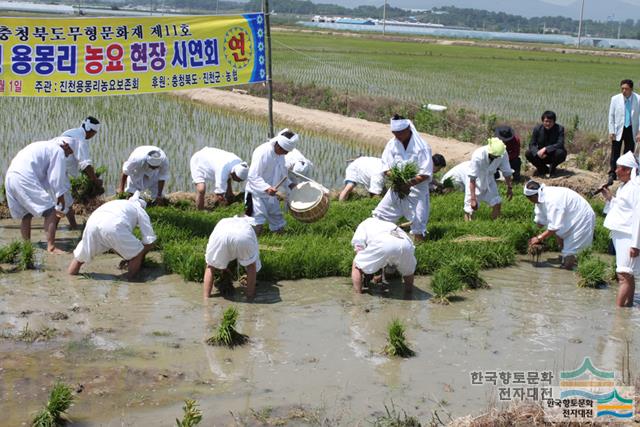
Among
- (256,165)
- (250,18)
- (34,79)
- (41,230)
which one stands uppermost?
(250,18)

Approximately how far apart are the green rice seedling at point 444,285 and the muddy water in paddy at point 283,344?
0.12 m

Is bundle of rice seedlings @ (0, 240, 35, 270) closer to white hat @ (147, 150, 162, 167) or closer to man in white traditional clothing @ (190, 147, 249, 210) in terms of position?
white hat @ (147, 150, 162, 167)

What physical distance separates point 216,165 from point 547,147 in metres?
5.07

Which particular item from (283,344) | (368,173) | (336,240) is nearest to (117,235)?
(283,344)

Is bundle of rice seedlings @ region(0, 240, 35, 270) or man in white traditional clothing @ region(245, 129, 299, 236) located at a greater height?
man in white traditional clothing @ region(245, 129, 299, 236)

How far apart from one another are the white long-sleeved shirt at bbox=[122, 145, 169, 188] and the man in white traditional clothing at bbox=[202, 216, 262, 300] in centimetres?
286

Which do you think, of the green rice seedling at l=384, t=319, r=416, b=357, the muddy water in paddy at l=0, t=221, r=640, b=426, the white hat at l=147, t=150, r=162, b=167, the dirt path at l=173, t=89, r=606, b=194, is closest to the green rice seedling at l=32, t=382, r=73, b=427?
the muddy water in paddy at l=0, t=221, r=640, b=426

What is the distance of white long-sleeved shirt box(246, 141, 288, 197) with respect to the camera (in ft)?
28.9

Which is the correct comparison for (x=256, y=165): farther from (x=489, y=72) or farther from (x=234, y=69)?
(x=489, y=72)

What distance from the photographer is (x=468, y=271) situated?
26.3 ft

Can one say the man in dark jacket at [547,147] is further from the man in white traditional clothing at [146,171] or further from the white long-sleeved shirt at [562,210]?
the man in white traditional clothing at [146,171]

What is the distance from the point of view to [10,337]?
6.33 meters

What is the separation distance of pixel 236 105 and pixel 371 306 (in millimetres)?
12399

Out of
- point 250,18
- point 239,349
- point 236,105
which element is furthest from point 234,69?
point 236,105
